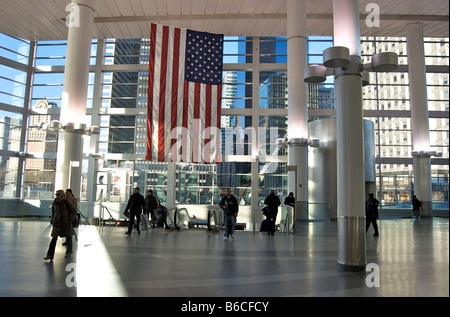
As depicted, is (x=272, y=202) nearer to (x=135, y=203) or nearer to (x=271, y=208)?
(x=271, y=208)

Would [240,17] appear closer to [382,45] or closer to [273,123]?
[273,123]

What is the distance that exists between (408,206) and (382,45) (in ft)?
43.6

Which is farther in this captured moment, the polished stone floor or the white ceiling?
the white ceiling

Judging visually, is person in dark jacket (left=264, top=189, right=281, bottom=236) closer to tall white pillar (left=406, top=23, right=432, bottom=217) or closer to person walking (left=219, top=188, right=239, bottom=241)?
person walking (left=219, top=188, right=239, bottom=241)

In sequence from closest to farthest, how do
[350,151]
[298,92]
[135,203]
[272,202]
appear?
[350,151], [135,203], [272,202], [298,92]

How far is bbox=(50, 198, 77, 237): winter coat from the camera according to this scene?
7.57m

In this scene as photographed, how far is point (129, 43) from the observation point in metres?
28.5

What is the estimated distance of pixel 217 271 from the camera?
613cm

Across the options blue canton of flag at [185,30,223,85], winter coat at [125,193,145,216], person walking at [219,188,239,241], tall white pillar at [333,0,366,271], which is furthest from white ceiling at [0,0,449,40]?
tall white pillar at [333,0,366,271]

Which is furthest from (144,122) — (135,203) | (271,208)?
(271,208)

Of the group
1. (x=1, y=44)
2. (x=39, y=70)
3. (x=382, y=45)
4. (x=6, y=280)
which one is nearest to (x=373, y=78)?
(x=382, y=45)

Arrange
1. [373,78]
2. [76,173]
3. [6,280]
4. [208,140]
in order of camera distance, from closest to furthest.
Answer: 1. [6,280]
2. [76,173]
3. [208,140]
4. [373,78]

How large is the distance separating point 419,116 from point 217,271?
22.8m
